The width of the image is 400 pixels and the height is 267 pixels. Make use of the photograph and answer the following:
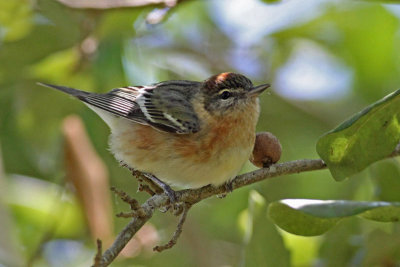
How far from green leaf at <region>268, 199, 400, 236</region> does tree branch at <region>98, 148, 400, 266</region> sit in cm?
55

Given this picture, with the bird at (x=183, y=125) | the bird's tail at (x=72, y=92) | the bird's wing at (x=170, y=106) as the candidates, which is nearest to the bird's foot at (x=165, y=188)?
the bird at (x=183, y=125)

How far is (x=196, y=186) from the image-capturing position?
14.8ft

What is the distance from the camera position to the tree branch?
Result: 132 inches

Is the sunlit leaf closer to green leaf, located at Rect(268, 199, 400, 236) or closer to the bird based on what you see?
the bird

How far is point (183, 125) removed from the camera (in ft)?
16.4

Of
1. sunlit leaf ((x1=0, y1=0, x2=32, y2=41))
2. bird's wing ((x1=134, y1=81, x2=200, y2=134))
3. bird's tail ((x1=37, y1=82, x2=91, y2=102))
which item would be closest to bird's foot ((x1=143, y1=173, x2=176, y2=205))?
bird's wing ((x1=134, y1=81, x2=200, y2=134))

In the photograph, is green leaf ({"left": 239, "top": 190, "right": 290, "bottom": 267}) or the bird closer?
green leaf ({"left": 239, "top": 190, "right": 290, "bottom": 267})

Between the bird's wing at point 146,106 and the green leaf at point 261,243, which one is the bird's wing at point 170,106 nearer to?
the bird's wing at point 146,106

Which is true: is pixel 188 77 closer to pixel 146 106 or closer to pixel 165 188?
pixel 146 106

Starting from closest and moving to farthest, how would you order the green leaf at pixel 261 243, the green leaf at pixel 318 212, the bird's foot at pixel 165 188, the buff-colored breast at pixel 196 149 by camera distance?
1. the green leaf at pixel 318 212
2. the green leaf at pixel 261 243
3. the bird's foot at pixel 165 188
4. the buff-colored breast at pixel 196 149

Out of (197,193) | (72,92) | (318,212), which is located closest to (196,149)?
(197,193)

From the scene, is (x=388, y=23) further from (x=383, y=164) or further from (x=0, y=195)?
(x=0, y=195)

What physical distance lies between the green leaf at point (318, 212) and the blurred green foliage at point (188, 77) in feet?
2.80

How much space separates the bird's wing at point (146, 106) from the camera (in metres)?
5.03
